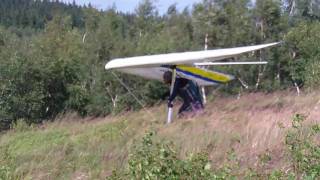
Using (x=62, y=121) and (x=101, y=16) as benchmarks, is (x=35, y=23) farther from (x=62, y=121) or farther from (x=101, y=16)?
(x=62, y=121)

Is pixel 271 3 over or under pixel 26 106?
over

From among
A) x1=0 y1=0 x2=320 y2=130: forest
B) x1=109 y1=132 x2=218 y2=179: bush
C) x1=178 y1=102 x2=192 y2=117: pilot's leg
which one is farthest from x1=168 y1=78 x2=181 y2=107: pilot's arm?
x1=0 y1=0 x2=320 y2=130: forest

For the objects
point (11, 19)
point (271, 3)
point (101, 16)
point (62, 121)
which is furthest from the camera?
point (11, 19)

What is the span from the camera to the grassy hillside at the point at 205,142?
17.0 feet

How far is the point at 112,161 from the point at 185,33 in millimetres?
44055

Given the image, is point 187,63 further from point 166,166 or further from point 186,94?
point 166,166

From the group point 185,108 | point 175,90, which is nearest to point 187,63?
point 175,90

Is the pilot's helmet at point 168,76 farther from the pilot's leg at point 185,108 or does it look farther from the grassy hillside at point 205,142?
the grassy hillside at point 205,142

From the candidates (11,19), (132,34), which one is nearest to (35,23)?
(11,19)

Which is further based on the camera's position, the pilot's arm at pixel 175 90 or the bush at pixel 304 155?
the pilot's arm at pixel 175 90

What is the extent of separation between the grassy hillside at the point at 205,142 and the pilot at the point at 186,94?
2.14ft

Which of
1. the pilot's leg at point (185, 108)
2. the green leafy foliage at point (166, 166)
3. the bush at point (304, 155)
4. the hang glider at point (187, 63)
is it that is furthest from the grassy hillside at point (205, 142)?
the hang glider at point (187, 63)

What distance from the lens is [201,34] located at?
150 feet

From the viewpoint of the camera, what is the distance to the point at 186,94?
11836 millimetres
